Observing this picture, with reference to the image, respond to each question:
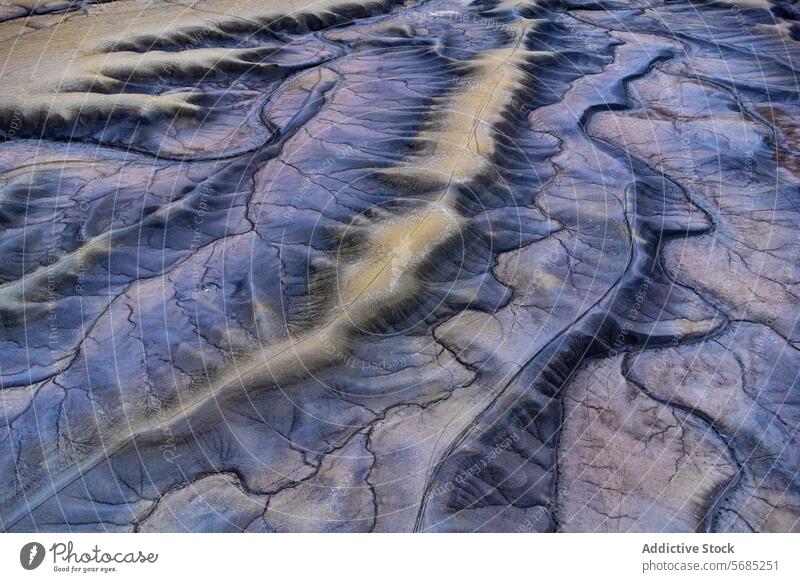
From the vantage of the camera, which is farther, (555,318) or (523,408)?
(555,318)

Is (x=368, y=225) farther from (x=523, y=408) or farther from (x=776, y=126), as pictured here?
(x=776, y=126)

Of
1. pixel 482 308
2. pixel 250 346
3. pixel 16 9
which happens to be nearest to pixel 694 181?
pixel 482 308

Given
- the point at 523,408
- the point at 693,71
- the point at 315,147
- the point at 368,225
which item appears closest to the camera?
the point at 523,408

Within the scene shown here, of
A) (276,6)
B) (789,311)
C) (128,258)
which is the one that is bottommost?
(789,311)

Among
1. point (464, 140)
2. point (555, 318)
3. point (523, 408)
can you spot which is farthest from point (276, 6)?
point (523, 408)

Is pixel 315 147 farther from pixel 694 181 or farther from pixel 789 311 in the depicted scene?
pixel 789 311

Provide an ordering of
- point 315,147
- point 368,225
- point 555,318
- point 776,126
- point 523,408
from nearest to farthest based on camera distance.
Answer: point 523,408 → point 555,318 → point 368,225 → point 315,147 → point 776,126

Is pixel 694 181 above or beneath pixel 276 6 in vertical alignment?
beneath
